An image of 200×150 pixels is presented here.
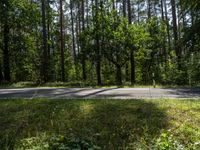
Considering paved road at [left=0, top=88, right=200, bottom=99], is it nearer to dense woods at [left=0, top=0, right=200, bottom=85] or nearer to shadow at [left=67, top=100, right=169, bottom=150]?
shadow at [left=67, top=100, right=169, bottom=150]

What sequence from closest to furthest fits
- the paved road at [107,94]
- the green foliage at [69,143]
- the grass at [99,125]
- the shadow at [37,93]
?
1. the green foliage at [69,143]
2. the grass at [99,125]
3. the paved road at [107,94]
4. the shadow at [37,93]

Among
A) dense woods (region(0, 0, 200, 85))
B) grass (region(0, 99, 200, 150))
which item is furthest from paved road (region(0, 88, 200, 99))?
dense woods (region(0, 0, 200, 85))

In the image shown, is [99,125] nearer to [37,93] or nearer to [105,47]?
[37,93]

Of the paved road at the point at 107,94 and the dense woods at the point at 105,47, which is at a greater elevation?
the dense woods at the point at 105,47

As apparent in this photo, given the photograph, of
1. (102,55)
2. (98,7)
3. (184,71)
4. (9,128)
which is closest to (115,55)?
(102,55)

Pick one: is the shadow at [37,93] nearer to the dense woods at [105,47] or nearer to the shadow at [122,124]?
the shadow at [122,124]

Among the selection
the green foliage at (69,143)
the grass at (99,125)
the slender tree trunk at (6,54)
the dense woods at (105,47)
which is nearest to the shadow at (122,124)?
the grass at (99,125)

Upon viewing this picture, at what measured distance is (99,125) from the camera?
802 centimetres

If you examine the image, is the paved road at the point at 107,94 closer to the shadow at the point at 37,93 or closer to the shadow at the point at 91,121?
the shadow at the point at 37,93

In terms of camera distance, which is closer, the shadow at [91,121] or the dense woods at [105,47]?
the shadow at [91,121]

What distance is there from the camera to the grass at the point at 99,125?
722 cm

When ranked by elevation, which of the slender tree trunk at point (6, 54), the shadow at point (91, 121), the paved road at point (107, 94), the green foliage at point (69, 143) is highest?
the slender tree trunk at point (6, 54)

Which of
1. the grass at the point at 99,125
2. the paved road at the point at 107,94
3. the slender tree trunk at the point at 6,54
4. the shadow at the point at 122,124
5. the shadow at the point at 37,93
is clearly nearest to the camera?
the grass at the point at 99,125

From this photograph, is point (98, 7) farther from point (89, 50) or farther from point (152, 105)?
point (152, 105)
